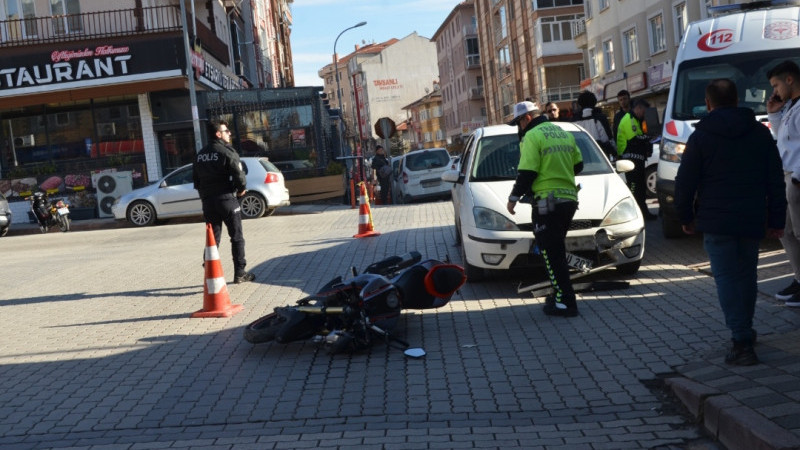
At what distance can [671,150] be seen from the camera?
11711mm

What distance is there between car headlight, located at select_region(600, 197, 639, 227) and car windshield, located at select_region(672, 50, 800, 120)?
8.69 feet

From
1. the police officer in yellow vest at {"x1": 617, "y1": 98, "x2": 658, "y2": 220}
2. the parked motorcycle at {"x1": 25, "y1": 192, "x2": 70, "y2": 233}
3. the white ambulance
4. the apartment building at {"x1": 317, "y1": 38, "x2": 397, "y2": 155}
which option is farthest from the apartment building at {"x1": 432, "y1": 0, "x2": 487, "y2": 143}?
the white ambulance

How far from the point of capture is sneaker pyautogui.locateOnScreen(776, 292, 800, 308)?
743 cm

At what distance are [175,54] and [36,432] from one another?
2467cm

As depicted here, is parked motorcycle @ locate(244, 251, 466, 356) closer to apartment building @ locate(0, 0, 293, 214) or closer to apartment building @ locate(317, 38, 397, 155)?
apartment building @ locate(0, 0, 293, 214)

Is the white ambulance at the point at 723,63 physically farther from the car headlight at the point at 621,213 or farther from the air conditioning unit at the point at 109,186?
the air conditioning unit at the point at 109,186

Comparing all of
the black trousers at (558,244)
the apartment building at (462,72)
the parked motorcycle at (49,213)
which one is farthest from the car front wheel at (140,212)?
the apartment building at (462,72)

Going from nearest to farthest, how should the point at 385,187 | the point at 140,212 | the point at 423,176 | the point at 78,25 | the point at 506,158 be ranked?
the point at 506,158 → the point at 140,212 → the point at 423,176 → the point at 385,187 → the point at 78,25

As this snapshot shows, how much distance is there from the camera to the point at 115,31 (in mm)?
29828

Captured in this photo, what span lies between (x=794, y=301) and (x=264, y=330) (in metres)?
4.07

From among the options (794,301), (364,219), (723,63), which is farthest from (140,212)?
(794,301)

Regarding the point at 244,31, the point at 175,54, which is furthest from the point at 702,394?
the point at 244,31

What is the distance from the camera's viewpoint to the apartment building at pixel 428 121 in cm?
11868

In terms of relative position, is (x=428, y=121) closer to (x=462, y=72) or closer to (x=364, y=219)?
(x=462, y=72)
